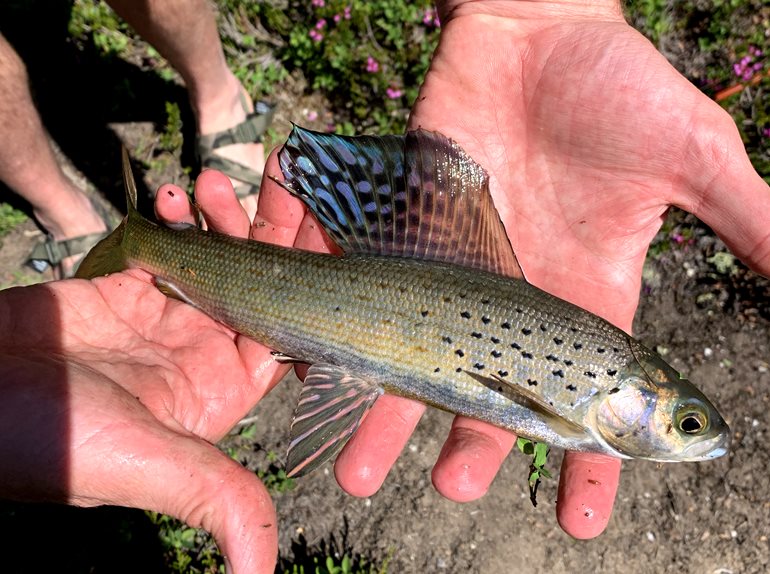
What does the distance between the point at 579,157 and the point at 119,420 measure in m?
3.09

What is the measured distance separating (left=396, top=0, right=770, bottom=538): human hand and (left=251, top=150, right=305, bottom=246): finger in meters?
1.12

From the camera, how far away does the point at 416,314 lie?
3439 millimetres

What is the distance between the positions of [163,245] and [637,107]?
3023mm

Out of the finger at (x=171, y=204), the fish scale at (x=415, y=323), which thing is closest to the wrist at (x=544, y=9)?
the fish scale at (x=415, y=323)

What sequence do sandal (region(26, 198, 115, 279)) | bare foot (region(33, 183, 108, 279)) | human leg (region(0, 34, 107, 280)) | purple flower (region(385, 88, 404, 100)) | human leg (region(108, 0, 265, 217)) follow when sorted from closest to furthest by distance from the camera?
human leg (region(0, 34, 107, 280))
human leg (region(108, 0, 265, 217))
bare foot (region(33, 183, 108, 279))
sandal (region(26, 198, 115, 279))
purple flower (region(385, 88, 404, 100))

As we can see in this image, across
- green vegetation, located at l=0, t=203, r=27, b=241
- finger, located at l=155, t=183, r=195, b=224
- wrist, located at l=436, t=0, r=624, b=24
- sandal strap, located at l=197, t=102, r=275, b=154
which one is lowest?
green vegetation, located at l=0, t=203, r=27, b=241

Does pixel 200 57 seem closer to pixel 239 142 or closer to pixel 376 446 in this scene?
pixel 239 142

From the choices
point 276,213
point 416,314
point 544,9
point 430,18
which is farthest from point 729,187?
point 430,18

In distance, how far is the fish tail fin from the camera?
157 inches

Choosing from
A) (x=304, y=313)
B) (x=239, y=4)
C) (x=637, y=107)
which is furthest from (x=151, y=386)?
(x=239, y=4)

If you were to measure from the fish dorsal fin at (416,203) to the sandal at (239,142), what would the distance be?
2.36 meters

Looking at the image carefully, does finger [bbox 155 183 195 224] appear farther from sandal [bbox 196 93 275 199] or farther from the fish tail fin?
sandal [bbox 196 93 275 199]

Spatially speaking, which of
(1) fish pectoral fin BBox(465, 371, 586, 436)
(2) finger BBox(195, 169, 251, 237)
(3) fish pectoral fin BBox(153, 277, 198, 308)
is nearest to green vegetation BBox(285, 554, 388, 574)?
(1) fish pectoral fin BBox(465, 371, 586, 436)

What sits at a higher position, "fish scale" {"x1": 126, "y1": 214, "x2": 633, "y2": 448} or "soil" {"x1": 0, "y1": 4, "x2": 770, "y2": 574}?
"fish scale" {"x1": 126, "y1": 214, "x2": 633, "y2": 448}
